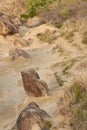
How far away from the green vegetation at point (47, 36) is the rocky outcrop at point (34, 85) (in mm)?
7237

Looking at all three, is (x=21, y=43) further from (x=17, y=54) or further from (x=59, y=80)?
(x=59, y=80)

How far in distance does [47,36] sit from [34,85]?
8702mm

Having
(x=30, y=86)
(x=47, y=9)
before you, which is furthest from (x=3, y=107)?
(x=47, y=9)

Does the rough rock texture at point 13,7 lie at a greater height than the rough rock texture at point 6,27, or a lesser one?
lesser

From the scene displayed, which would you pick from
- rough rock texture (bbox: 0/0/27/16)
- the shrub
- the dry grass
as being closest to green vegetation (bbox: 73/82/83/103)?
the dry grass

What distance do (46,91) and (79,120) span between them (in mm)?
3560

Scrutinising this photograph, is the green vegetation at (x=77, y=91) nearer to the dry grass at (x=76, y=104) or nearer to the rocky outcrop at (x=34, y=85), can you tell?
the dry grass at (x=76, y=104)

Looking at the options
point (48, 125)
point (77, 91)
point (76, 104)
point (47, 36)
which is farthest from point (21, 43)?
point (48, 125)

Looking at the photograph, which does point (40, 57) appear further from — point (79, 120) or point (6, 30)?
point (79, 120)

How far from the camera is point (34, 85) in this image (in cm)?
1204

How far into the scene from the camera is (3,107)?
39.9 ft

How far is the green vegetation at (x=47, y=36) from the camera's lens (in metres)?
19.7

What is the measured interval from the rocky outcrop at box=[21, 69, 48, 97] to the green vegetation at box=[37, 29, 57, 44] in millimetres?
7237

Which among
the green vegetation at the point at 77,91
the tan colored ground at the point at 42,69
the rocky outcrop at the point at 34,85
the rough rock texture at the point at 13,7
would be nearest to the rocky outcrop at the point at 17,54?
the tan colored ground at the point at 42,69
